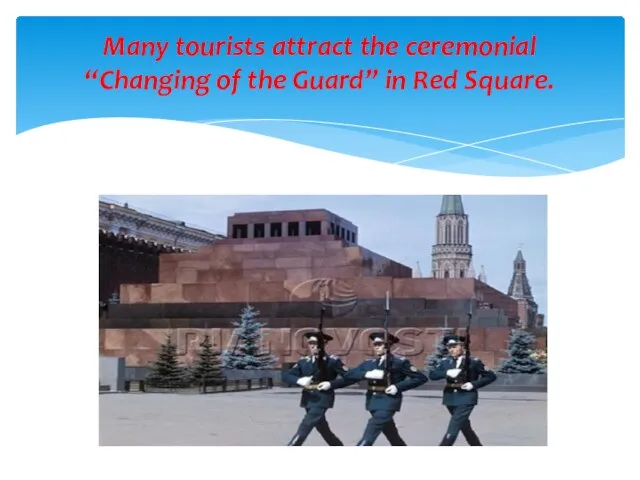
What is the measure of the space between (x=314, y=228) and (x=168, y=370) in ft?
9.15

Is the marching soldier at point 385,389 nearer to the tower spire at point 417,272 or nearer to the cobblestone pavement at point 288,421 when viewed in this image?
the cobblestone pavement at point 288,421

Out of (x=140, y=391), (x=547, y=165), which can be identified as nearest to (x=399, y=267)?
(x=547, y=165)

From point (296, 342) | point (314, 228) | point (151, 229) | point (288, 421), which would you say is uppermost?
point (151, 229)

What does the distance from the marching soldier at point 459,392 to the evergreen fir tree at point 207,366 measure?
313 centimetres

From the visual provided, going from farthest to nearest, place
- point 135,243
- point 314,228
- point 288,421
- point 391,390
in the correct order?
point 135,243
point 314,228
point 288,421
point 391,390

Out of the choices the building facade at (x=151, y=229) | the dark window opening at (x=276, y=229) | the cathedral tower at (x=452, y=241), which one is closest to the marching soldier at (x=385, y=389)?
the cathedral tower at (x=452, y=241)

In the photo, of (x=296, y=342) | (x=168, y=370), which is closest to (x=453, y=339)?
(x=296, y=342)

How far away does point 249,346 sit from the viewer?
14.2 m

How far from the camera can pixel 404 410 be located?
496 inches

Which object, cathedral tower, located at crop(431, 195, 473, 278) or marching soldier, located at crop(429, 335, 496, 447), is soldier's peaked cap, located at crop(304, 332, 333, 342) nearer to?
marching soldier, located at crop(429, 335, 496, 447)

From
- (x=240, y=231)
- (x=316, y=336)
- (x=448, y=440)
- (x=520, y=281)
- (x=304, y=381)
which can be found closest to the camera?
(x=304, y=381)

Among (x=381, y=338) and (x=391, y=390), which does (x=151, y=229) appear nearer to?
(x=381, y=338)

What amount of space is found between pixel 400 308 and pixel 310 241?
1588 mm

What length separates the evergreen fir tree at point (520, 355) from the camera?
1359cm
